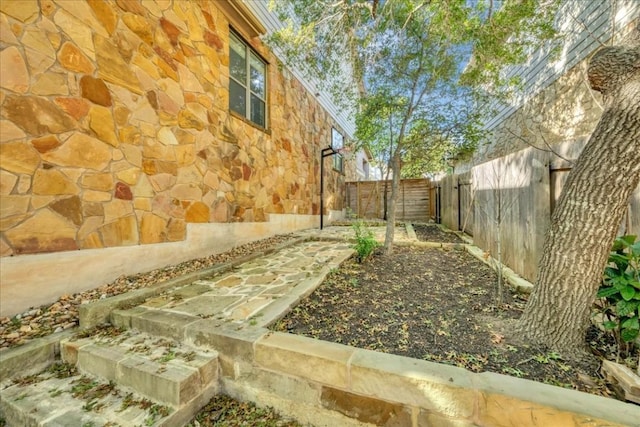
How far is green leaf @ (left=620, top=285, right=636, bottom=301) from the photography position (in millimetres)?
1421

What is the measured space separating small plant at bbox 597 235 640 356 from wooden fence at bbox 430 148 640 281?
50 centimetres

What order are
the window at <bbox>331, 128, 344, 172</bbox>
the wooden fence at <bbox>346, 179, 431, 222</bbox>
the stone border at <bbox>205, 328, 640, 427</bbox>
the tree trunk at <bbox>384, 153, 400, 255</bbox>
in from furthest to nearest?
the wooden fence at <bbox>346, 179, 431, 222</bbox> < the window at <bbox>331, 128, 344, 172</bbox> < the tree trunk at <bbox>384, 153, 400, 255</bbox> < the stone border at <bbox>205, 328, 640, 427</bbox>

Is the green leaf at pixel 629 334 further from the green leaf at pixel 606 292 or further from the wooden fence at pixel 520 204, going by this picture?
the wooden fence at pixel 520 204

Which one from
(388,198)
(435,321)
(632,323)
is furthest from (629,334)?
(388,198)

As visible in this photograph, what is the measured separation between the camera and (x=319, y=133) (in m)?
8.23

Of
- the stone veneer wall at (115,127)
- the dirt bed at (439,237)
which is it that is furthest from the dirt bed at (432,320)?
the stone veneer wall at (115,127)

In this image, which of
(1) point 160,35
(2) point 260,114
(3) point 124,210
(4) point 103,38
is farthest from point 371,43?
(3) point 124,210

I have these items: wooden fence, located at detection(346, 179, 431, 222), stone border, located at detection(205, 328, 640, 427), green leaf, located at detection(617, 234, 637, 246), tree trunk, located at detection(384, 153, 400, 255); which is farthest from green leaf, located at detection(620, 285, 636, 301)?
wooden fence, located at detection(346, 179, 431, 222)

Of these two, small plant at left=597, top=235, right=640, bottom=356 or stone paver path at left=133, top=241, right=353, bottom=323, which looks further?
stone paver path at left=133, top=241, right=353, bottom=323

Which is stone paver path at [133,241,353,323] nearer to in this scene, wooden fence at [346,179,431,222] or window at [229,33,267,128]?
window at [229,33,267,128]

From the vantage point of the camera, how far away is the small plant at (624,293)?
142 centimetres

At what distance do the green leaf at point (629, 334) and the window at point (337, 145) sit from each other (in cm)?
850

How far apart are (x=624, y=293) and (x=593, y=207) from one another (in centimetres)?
50

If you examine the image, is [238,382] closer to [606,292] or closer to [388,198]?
[606,292]
